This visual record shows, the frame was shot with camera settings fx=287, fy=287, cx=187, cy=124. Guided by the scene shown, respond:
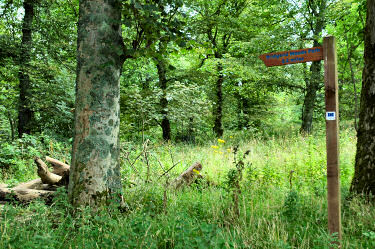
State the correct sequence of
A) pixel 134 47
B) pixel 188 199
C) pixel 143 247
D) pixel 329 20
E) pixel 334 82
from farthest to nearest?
pixel 329 20
pixel 188 199
pixel 134 47
pixel 334 82
pixel 143 247

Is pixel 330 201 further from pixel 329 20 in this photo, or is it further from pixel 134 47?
pixel 329 20

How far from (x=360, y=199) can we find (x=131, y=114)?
7.67 m

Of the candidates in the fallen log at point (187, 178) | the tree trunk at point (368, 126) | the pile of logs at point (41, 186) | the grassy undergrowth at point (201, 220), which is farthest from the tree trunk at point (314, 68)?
the pile of logs at point (41, 186)

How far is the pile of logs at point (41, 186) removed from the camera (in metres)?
4.49

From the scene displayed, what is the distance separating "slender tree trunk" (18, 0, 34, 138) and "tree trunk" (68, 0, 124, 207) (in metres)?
6.62

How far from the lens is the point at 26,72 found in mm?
9219

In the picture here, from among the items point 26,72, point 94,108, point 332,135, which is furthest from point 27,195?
point 26,72

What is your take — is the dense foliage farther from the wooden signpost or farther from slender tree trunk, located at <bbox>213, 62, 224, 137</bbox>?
the wooden signpost

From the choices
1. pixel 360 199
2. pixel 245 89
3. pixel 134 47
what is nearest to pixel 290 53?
pixel 134 47

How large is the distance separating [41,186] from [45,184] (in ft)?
0.25

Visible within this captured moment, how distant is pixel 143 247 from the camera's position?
247 centimetres

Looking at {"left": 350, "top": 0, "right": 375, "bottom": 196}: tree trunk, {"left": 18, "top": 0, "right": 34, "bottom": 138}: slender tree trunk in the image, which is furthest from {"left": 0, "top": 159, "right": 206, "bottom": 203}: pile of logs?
{"left": 18, "top": 0, "right": 34, "bottom": 138}: slender tree trunk

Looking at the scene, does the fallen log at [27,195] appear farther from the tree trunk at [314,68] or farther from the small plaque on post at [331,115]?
the tree trunk at [314,68]

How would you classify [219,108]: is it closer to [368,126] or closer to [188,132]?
[188,132]
